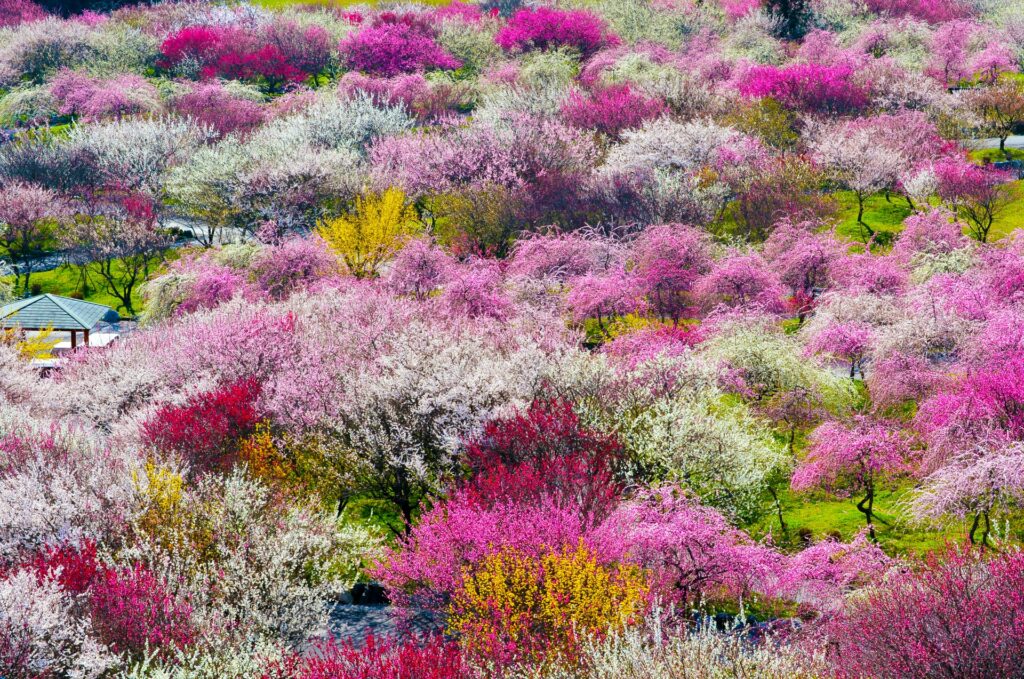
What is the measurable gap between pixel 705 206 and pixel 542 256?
11.2 metres

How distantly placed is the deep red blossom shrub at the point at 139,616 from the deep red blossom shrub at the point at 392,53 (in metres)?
71.2

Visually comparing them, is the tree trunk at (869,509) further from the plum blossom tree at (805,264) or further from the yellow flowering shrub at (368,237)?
the yellow flowering shrub at (368,237)

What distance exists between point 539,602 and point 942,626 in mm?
7320

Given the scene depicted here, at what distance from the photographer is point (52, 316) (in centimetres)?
3975

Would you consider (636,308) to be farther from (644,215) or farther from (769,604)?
(769,604)

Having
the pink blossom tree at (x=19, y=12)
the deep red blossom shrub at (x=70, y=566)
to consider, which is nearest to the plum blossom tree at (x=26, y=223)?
the deep red blossom shrub at (x=70, y=566)

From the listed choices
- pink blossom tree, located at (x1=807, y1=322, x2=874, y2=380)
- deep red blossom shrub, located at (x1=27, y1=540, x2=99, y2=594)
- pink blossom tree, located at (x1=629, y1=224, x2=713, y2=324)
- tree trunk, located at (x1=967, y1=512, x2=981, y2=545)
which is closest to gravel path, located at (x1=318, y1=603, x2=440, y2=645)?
deep red blossom shrub, located at (x1=27, y1=540, x2=99, y2=594)

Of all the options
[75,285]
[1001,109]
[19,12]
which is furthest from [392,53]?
[1001,109]

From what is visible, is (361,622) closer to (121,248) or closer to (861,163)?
(121,248)

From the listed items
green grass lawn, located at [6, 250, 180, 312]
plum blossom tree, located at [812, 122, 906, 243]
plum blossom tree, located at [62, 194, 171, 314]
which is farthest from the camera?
green grass lawn, located at [6, 250, 180, 312]

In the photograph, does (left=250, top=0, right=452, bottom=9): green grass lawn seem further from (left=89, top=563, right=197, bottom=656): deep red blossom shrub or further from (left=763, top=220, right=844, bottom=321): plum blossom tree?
(left=89, top=563, right=197, bottom=656): deep red blossom shrub

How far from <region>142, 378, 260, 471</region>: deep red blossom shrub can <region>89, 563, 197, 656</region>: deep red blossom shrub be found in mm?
7097

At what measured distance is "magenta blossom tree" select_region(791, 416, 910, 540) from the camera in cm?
2484

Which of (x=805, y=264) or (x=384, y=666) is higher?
(x=384, y=666)
